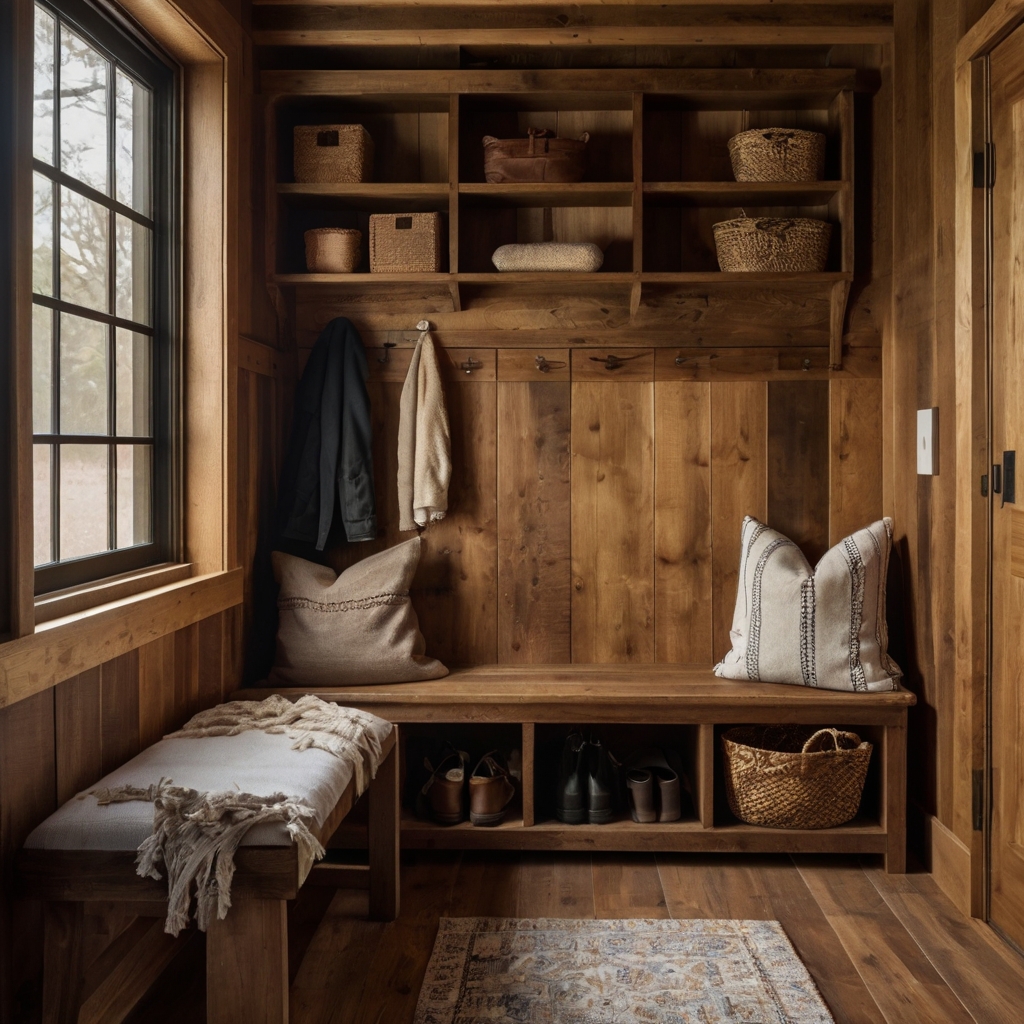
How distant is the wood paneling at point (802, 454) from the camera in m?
3.15

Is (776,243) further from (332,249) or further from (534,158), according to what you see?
(332,249)

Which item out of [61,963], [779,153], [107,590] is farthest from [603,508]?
[61,963]

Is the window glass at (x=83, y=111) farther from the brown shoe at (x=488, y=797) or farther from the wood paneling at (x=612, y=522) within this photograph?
the brown shoe at (x=488, y=797)

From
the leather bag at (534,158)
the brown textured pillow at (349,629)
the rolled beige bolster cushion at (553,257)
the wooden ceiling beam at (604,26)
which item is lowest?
the brown textured pillow at (349,629)

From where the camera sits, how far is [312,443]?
3078mm

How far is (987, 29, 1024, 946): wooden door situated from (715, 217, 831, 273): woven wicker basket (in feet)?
2.08

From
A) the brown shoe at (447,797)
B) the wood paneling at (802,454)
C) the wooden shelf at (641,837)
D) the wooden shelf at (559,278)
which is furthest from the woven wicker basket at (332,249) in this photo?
the wooden shelf at (641,837)

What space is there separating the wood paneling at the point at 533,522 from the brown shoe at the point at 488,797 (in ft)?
1.52

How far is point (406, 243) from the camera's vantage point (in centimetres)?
298

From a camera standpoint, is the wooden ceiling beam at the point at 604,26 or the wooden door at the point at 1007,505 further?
the wooden ceiling beam at the point at 604,26

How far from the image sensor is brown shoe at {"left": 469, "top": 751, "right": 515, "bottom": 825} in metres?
2.81

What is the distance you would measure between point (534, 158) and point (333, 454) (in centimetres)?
109

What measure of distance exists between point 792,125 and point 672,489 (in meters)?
1.23

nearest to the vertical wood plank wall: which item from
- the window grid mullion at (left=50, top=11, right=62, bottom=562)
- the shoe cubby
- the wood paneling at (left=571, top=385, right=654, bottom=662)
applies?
the wood paneling at (left=571, top=385, right=654, bottom=662)
